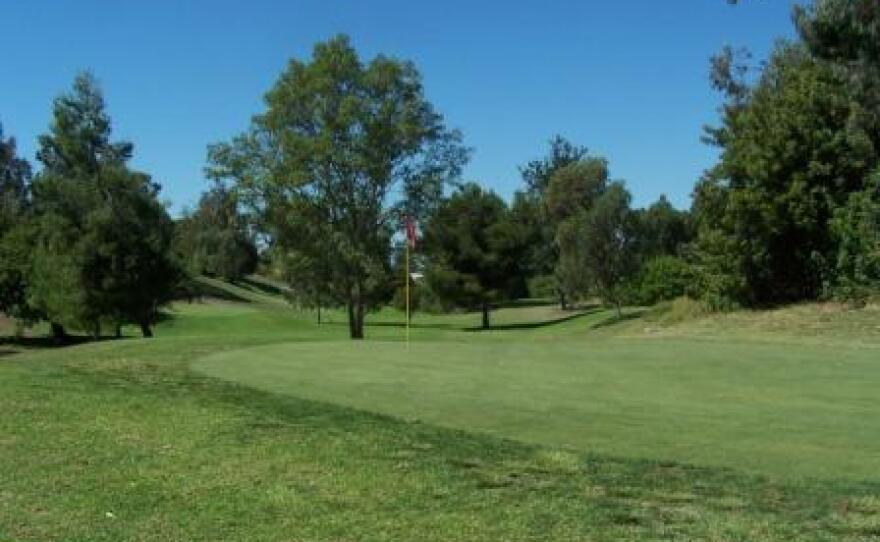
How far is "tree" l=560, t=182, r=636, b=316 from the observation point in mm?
66062

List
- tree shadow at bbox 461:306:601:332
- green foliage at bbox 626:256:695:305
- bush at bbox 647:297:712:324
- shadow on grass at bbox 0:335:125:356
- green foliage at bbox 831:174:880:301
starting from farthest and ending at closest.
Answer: tree shadow at bbox 461:306:601:332 < green foliage at bbox 626:256:695:305 < shadow on grass at bbox 0:335:125:356 < bush at bbox 647:297:712:324 < green foliage at bbox 831:174:880:301

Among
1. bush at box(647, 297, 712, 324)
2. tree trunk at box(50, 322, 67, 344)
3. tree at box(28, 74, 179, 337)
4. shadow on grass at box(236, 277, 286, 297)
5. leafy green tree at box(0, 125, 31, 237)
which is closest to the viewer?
bush at box(647, 297, 712, 324)

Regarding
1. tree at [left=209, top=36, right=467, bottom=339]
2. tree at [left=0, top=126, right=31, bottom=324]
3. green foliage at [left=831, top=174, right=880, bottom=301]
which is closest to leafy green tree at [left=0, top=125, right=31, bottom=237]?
tree at [left=0, top=126, right=31, bottom=324]

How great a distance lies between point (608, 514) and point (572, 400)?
20.1 ft

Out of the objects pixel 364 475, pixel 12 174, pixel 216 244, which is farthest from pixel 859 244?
pixel 216 244

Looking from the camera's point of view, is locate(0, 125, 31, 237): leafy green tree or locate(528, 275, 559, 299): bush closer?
locate(0, 125, 31, 237): leafy green tree

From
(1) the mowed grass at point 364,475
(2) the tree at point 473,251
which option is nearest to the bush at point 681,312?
(2) the tree at point 473,251

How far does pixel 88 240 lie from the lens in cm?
4869

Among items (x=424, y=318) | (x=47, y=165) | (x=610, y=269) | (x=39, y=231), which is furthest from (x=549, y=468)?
(x=424, y=318)

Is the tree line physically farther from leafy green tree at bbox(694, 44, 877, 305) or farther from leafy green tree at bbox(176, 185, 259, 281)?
leafy green tree at bbox(176, 185, 259, 281)

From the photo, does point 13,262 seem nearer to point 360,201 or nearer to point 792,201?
point 360,201

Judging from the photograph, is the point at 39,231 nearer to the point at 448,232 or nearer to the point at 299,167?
the point at 299,167

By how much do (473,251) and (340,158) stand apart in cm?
2416

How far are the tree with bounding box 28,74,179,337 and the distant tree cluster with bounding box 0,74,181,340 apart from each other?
0.16 ft
